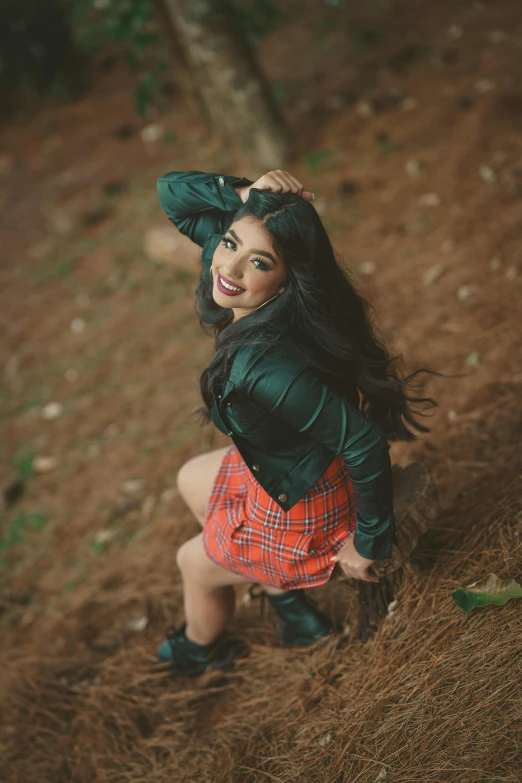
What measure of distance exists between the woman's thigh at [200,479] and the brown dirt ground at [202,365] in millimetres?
641

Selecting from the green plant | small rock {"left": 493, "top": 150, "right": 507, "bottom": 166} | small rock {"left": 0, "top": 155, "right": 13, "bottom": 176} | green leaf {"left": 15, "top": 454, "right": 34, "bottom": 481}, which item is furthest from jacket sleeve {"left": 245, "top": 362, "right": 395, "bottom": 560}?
small rock {"left": 0, "top": 155, "right": 13, "bottom": 176}

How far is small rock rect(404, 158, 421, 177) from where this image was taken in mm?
5051

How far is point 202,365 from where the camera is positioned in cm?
460

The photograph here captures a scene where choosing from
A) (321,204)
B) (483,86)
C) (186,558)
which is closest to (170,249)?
(321,204)

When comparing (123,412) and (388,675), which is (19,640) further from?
(388,675)

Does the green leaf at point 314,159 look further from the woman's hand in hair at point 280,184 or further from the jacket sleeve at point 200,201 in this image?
the woman's hand in hair at point 280,184

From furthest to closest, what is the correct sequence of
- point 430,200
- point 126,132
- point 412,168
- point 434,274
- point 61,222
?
point 126,132, point 61,222, point 412,168, point 430,200, point 434,274

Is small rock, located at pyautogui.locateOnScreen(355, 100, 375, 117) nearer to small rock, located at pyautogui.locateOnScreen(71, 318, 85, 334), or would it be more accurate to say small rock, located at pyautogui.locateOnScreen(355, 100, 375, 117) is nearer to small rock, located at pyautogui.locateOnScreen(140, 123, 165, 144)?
small rock, located at pyautogui.locateOnScreen(140, 123, 165, 144)

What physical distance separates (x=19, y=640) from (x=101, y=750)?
3.32ft

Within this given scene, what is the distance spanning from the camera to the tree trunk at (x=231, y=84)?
4840 mm

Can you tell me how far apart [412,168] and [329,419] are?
12.1 ft

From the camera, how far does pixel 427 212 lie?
477 cm

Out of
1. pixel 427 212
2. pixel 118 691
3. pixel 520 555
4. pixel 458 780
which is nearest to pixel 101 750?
pixel 118 691

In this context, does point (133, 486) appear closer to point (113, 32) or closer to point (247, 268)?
point (247, 268)
